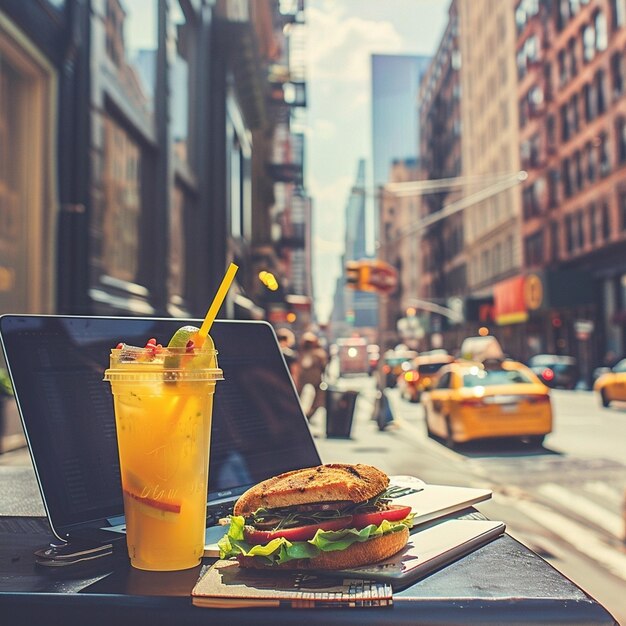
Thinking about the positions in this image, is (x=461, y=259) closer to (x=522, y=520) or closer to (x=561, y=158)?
(x=561, y=158)

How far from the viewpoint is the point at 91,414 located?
168cm

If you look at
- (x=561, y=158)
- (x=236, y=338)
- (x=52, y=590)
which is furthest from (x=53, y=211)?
(x=561, y=158)

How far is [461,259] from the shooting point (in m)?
82.0

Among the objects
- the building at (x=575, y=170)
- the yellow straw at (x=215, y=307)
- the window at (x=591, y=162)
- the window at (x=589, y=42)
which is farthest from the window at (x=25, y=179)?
the window at (x=589, y=42)

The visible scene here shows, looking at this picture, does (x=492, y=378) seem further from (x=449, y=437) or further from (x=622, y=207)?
(x=622, y=207)

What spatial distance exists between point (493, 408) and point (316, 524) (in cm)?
1373

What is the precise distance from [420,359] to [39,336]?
29838 millimetres

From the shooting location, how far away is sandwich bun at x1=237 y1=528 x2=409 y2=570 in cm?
137

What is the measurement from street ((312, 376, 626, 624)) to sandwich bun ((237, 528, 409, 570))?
3.78ft

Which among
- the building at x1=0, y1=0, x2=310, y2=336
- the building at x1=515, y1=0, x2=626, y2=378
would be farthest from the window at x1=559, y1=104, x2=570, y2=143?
the building at x1=0, y1=0, x2=310, y2=336

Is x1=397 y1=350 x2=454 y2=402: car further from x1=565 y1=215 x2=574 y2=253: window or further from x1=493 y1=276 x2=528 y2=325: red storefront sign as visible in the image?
x1=493 y1=276 x2=528 y2=325: red storefront sign

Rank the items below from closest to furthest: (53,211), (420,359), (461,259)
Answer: (53,211) < (420,359) < (461,259)

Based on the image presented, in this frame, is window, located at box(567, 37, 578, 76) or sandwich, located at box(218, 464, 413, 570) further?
window, located at box(567, 37, 578, 76)

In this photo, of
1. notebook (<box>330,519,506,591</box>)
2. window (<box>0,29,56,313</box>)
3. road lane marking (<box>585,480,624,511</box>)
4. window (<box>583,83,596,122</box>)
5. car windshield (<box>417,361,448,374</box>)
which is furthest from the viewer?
window (<box>583,83,596,122</box>)
